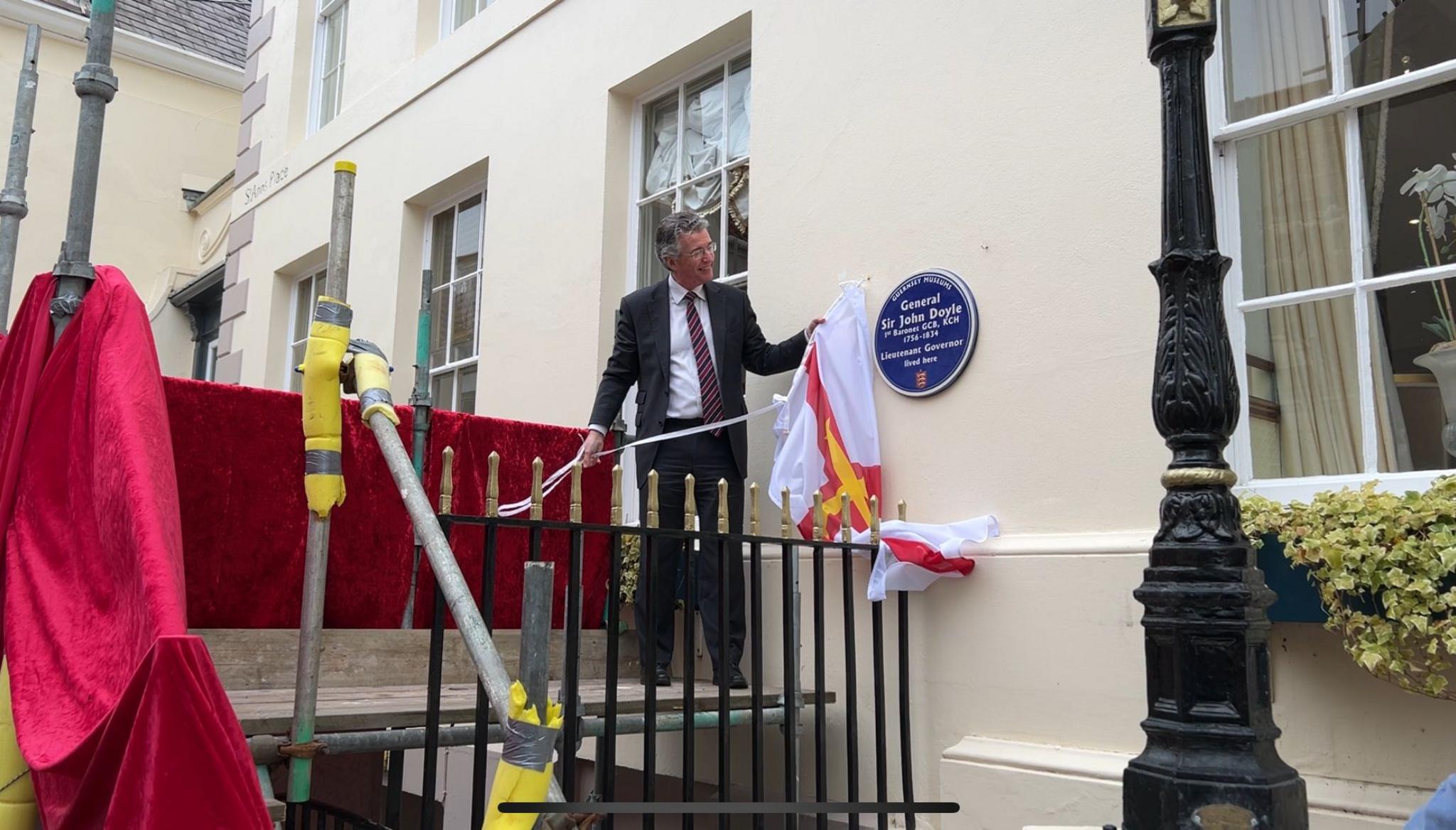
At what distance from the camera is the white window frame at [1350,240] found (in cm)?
324

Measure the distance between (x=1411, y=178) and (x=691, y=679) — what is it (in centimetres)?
262

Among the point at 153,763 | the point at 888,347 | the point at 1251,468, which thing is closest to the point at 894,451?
the point at 888,347

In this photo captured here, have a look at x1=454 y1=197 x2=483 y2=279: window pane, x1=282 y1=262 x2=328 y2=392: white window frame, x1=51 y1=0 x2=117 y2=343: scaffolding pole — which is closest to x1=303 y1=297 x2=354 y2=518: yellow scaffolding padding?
x1=51 y1=0 x2=117 y2=343: scaffolding pole

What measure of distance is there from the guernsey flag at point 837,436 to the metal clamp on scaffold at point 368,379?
5.90 feet

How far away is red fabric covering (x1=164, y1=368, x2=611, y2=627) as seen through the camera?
158 inches

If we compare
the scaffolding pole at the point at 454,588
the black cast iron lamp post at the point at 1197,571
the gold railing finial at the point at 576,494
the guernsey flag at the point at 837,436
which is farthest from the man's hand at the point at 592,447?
the black cast iron lamp post at the point at 1197,571

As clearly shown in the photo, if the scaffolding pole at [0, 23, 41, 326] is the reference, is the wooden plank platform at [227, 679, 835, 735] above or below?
below

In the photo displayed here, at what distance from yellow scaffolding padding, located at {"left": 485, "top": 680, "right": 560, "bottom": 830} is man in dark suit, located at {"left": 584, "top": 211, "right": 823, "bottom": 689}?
253 cm

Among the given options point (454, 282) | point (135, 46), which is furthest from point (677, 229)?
point (135, 46)

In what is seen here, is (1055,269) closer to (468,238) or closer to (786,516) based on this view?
(786,516)

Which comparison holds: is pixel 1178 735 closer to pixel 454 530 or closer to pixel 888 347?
pixel 888 347

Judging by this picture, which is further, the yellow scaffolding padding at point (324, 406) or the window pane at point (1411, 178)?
the window pane at point (1411, 178)

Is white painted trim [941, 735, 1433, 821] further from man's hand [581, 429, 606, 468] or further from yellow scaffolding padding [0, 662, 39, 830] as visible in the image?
yellow scaffolding padding [0, 662, 39, 830]

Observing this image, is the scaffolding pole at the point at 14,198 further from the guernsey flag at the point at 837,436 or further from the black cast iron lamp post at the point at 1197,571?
the black cast iron lamp post at the point at 1197,571
